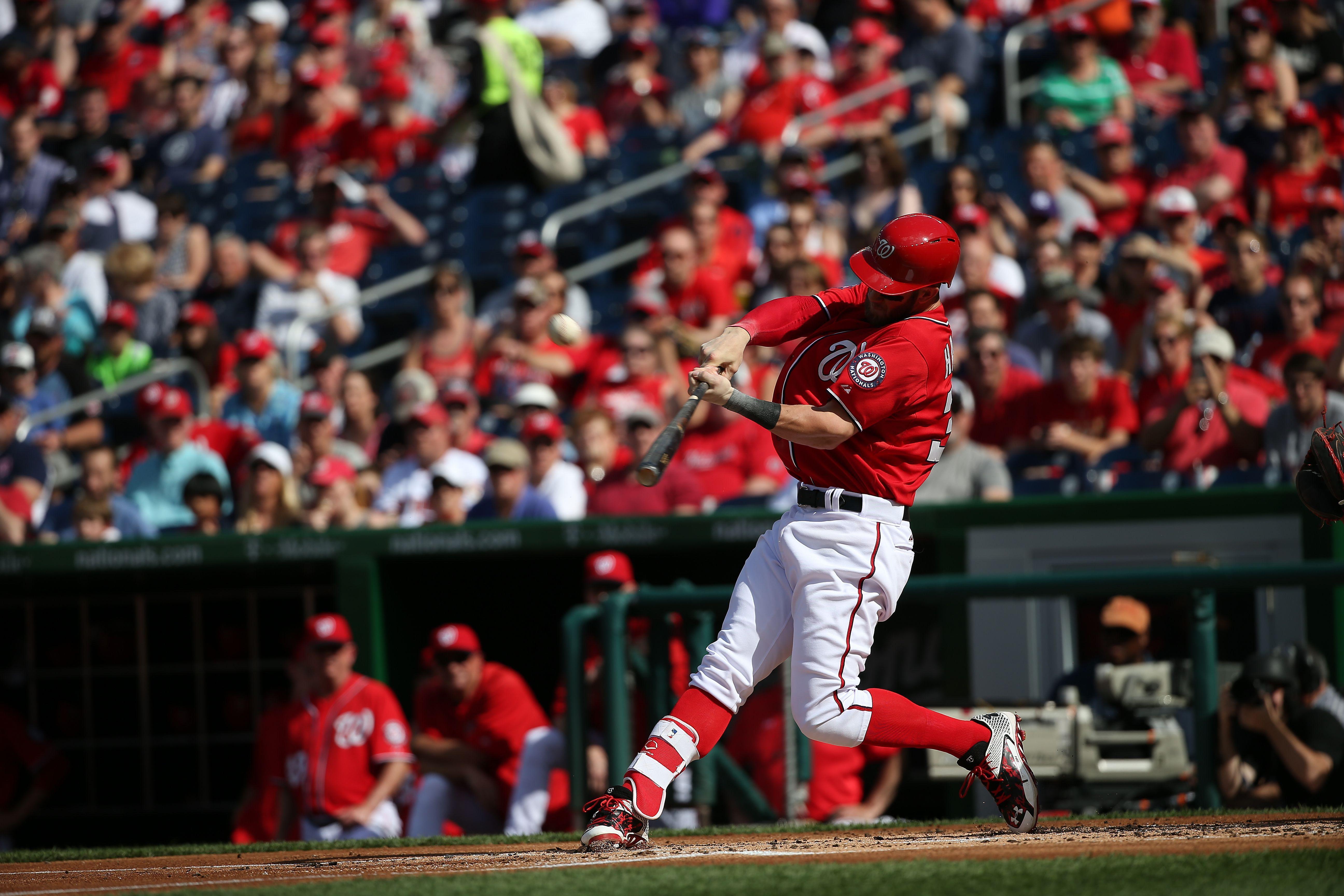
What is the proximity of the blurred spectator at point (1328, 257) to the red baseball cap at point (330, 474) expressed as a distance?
4.25 m

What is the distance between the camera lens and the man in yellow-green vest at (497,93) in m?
10.8

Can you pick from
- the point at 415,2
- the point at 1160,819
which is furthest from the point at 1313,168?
the point at 415,2

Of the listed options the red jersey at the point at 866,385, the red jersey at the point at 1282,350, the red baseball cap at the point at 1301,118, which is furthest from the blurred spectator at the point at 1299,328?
the red jersey at the point at 866,385

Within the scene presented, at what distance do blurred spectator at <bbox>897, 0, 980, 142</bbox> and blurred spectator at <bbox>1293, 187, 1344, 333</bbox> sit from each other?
2836 millimetres

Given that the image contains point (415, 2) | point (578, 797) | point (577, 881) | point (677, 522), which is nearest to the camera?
point (577, 881)

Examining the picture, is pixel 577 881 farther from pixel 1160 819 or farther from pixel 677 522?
pixel 677 522

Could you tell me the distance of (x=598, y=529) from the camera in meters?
6.87

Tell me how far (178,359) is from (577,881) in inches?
274

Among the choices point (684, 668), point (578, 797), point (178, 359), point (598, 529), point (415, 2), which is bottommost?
point (578, 797)

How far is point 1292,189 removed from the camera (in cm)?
846

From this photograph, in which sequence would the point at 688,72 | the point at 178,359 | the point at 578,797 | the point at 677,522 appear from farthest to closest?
the point at 688,72 < the point at 178,359 < the point at 677,522 < the point at 578,797

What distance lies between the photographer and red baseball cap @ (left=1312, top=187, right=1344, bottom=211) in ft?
24.8

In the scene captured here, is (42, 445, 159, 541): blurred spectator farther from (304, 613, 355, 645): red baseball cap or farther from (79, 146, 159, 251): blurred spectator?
(79, 146, 159, 251): blurred spectator

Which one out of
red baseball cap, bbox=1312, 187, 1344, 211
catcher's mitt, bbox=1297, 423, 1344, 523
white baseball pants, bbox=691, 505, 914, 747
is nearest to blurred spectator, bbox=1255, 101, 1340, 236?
red baseball cap, bbox=1312, 187, 1344, 211
